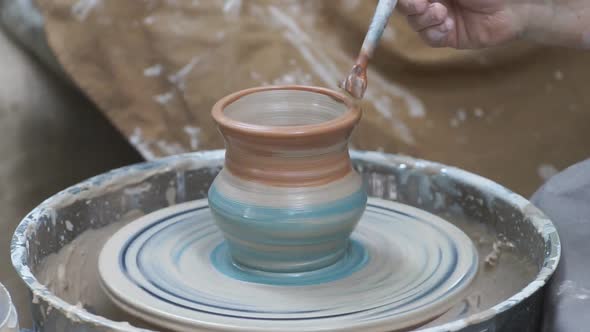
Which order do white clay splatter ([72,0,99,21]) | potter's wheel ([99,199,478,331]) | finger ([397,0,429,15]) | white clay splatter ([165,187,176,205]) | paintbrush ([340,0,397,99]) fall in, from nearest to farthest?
potter's wheel ([99,199,478,331]), paintbrush ([340,0,397,99]), finger ([397,0,429,15]), white clay splatter ([165,187,176,205]), white clay splatter ([72,0,99,21])

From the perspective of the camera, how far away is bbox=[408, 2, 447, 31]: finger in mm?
1284

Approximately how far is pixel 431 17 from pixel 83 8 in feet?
2.84

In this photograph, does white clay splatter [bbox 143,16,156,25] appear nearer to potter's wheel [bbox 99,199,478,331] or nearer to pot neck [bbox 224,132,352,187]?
potter's wheel [bbox 99,199,478,331]

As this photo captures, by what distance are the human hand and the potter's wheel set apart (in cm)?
29

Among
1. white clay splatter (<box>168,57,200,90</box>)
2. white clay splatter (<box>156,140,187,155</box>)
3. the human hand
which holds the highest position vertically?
the human hand

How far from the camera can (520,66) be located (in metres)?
1.91

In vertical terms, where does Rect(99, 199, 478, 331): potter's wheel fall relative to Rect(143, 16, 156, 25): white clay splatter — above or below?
below

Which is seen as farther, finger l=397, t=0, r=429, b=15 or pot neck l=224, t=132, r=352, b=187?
finger l=397, t=0, r=429, b=15

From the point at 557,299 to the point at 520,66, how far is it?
0.95 m

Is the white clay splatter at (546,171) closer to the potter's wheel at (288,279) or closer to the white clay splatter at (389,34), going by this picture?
the white clay splatter at (389,34)

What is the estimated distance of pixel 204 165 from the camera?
149cm

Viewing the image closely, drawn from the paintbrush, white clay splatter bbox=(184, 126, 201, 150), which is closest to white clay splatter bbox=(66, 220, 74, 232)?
the paintbrush

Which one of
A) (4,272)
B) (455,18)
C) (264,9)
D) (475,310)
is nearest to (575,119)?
(455,18)

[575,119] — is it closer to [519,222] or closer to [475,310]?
[519,222]
